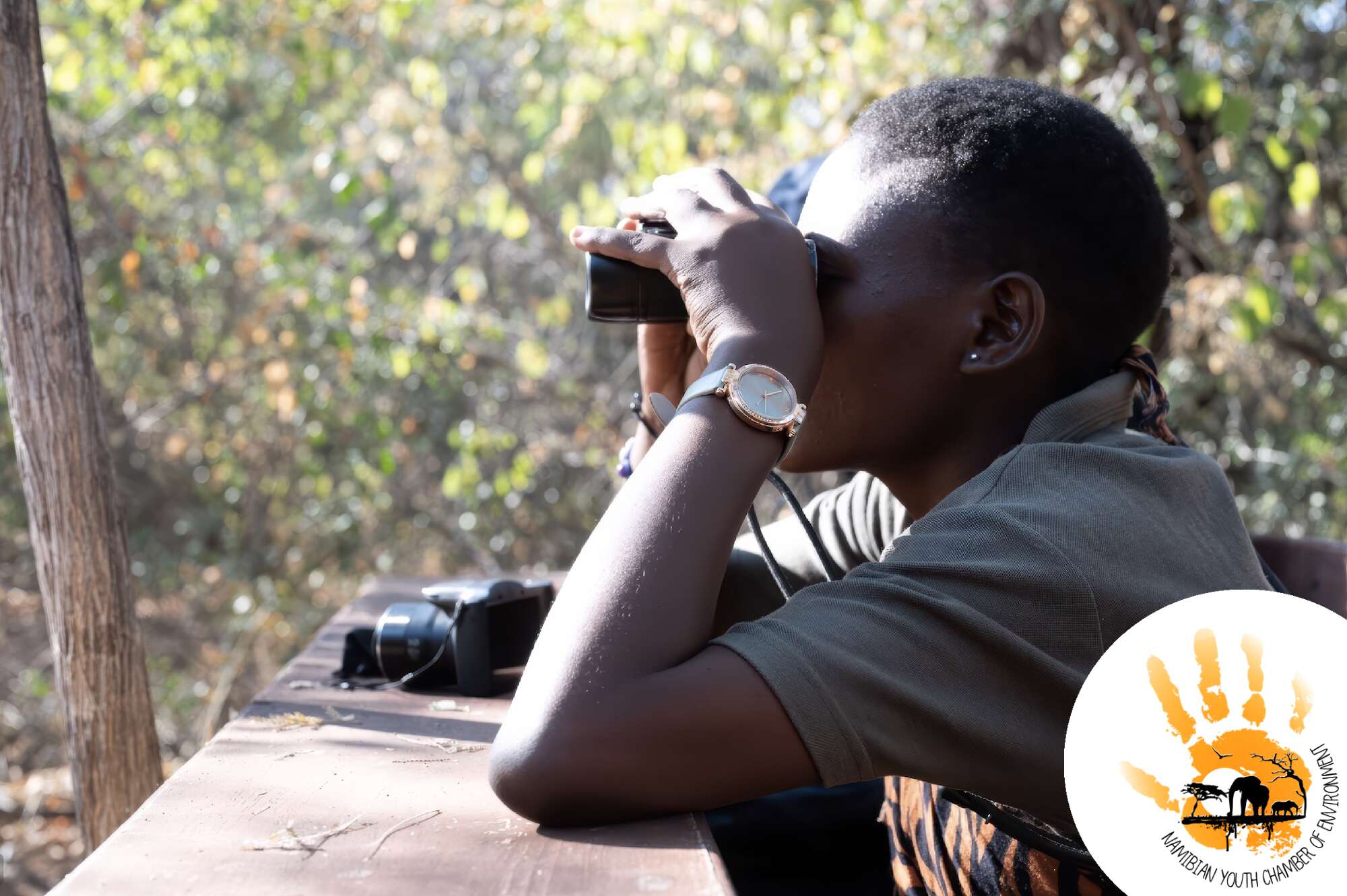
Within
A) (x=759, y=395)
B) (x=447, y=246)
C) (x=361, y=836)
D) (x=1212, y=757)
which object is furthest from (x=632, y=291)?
(x=447, y=246)

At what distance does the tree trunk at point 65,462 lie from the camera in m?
1.65

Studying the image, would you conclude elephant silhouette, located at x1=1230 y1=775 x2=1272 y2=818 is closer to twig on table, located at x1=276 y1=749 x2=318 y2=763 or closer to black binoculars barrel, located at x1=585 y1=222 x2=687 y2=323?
black binoculars barrel, located at x1=585 y1=222 x2=687 y2=323

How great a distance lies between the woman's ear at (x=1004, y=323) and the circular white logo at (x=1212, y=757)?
0.35 meters

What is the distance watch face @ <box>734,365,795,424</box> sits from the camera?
118cm

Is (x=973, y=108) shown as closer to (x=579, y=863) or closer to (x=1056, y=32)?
(x=579, y=863)

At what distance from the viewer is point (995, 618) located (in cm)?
106

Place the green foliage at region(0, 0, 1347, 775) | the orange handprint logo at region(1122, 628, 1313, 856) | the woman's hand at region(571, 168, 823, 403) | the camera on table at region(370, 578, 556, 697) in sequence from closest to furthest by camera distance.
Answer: the orange handprint logo at region(1122, 628, 1313, 856), the woman's hand at region(571, 168, 823, 403), the camera on table at region(370, 578, 556, 697), the green foliage at region(0, 0, 1347, 775)

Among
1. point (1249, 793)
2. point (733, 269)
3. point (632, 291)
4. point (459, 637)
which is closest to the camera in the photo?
point (1249, 793)

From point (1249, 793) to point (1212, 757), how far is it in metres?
0.04

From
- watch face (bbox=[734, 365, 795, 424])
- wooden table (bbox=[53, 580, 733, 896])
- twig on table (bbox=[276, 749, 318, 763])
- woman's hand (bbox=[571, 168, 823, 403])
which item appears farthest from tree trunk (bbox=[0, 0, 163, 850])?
watch face (bbox=[734, 365, 795, 424])

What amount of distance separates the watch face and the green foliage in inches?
93.4

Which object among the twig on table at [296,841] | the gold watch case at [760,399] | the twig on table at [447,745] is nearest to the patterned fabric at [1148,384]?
the gold watch case at [760,399]

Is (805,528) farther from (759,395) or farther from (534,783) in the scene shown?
(534,783)

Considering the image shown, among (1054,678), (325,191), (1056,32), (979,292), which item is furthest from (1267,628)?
(325,191)
